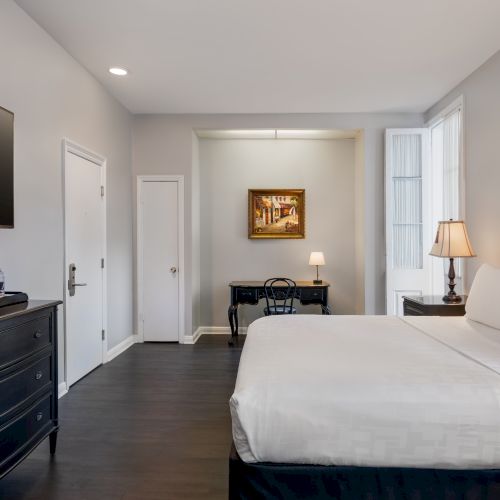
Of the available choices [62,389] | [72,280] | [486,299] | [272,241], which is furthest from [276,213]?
[62,389]

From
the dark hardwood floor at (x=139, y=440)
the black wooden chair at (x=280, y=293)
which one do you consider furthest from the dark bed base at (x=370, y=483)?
the black wooden chair at (x=280, y=293)

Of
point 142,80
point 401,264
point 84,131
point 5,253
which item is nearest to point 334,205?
point 401,264

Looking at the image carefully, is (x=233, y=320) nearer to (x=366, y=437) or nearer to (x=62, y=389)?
(x=62, y=389)

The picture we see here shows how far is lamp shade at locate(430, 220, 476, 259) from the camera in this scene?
11.2 feet

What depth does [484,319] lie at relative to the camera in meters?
2.63

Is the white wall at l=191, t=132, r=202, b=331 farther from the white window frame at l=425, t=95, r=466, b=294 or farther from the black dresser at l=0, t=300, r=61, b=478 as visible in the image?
the white window frame at l=425, t=95, r=466, b=294

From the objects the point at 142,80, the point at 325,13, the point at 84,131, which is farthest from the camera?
the point at 142,80

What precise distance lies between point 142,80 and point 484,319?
3.66m

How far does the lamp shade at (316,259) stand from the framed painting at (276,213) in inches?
17.0

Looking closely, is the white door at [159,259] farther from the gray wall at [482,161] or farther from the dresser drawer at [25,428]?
the gray wall at [482,161]

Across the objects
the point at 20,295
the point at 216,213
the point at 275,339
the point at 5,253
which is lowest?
the point at 275,339

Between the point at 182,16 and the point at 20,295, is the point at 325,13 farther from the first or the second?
the point at 20,295

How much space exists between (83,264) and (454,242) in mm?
3366

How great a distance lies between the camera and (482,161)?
352cm
